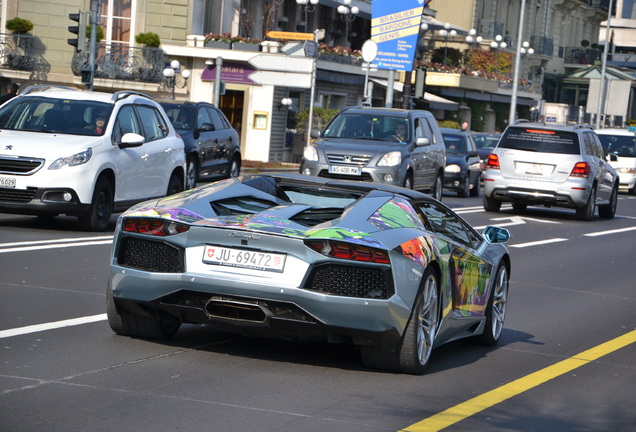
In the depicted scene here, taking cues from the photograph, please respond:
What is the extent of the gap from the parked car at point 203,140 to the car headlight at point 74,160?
25.9ft

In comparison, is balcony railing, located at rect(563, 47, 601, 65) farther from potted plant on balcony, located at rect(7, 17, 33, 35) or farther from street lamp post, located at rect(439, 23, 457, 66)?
potted plant on balcony, located at rect(7, 17, 33, 35)

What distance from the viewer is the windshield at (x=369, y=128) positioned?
22.6 metres

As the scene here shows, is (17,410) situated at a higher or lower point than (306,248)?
lower

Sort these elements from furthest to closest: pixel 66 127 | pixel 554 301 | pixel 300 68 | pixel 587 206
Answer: pixel 300 68 < pixel 587 206 < pixel 66 127 < pixel 554 301

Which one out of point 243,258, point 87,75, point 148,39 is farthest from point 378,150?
point 148,39

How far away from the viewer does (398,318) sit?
7148 mm

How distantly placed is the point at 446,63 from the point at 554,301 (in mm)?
53527

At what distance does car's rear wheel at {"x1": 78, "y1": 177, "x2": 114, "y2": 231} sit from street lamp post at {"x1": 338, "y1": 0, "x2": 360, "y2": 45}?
111 feet

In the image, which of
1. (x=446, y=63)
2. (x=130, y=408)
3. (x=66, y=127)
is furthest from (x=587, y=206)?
(x=446, y=63)

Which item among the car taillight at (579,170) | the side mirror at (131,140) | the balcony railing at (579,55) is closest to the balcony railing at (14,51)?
the car taillight at (579,170)

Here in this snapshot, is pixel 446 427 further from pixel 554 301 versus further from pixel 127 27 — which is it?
pixel 127 27

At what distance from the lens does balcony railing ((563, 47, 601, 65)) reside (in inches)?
3593

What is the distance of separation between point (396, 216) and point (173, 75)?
35.1m

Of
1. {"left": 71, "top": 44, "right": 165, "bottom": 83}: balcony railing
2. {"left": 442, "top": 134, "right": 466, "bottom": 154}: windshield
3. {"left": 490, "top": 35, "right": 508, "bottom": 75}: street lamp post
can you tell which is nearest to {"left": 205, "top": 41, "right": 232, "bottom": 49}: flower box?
{"left": 71, "top": 44, "right": 165, "bottom": 83}: balcony railing
